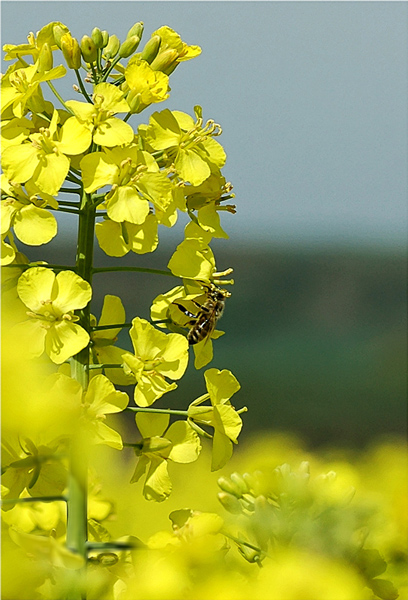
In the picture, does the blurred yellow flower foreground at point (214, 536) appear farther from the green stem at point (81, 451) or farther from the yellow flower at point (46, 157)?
the yellow flower at point (46, 157)

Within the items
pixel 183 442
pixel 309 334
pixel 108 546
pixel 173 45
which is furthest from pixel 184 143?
pixel 309 334

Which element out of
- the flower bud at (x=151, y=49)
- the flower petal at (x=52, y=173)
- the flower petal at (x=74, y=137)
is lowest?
the flower petal at (x=52, y=173)

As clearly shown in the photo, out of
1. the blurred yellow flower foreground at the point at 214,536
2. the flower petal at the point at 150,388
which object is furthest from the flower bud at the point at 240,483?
the flower petal at the point at 150,388

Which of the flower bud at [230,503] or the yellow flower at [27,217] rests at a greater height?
the yellow flower at [27,217]

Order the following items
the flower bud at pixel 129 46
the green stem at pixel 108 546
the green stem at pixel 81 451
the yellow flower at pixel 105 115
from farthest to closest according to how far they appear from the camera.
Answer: the flower bud at pixel 129 46 → the yellow flower at pixel 105 115 → the green stem at pixel 108 546 → the green stem at pixel 81 451

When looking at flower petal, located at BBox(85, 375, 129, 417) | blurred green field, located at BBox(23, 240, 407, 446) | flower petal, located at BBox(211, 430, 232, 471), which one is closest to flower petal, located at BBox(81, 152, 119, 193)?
flower petal, located at BBox(85, 375, 129, 417)

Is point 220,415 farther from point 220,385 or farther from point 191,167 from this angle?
point 191,167

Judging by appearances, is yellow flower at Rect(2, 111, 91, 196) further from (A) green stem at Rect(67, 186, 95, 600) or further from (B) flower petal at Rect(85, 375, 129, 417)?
(B) flower petal at Rect(85, 375, 129, 417)

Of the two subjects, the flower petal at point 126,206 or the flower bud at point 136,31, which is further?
the flower bud at point 136,31
